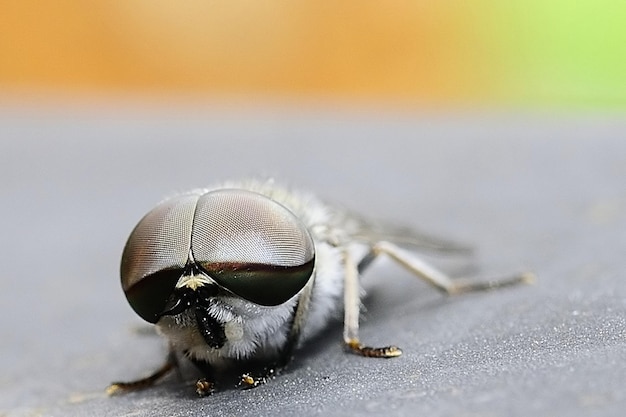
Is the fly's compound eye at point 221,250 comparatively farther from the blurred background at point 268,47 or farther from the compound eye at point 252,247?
the blurred background at point 268,47

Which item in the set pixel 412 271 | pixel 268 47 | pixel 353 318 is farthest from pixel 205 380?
pixel 268 47

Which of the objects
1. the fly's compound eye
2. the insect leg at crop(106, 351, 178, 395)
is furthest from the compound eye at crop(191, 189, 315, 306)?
the insect leg at crop(106, 351, 178, 395)

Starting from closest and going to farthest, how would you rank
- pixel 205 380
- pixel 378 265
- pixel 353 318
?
1. pixel 205 380
2. pixel 353 318
3. pixel 378 265

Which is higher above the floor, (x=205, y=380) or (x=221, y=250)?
(x=221, y=250)

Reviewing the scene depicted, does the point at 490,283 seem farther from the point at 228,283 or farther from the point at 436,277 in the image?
the point at 228,283

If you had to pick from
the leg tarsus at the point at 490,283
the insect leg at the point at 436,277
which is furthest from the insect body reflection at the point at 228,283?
the leg tarsus at the point at 490,283

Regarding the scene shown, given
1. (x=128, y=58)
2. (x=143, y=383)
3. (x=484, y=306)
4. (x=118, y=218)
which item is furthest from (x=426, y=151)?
(x=128, y=58)

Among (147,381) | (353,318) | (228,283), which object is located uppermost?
(228,283)

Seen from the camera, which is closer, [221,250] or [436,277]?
[221,250]

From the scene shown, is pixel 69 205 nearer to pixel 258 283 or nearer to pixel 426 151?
pixel 426 151
